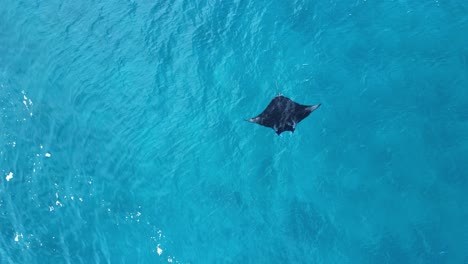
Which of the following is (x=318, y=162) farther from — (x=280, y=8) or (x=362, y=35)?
(x=280, y=8)

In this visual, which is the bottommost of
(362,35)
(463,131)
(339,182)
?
(339,182)

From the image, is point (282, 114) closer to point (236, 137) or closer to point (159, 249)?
point (236, 137)

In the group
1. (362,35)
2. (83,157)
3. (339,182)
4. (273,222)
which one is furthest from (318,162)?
(83,157)

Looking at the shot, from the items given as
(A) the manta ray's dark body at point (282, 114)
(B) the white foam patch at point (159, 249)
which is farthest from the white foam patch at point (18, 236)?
(A) the manta ray's dark body at point (282, 114)

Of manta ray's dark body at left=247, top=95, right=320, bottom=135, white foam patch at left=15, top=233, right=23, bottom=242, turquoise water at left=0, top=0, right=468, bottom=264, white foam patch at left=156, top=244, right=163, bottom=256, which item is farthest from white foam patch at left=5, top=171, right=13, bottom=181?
manta ray's dark body at left=247, top=95, right=320, bottom=135

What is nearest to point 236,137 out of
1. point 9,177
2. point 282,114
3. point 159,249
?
point 282,114

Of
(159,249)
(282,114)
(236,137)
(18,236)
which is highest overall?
(236,137)
